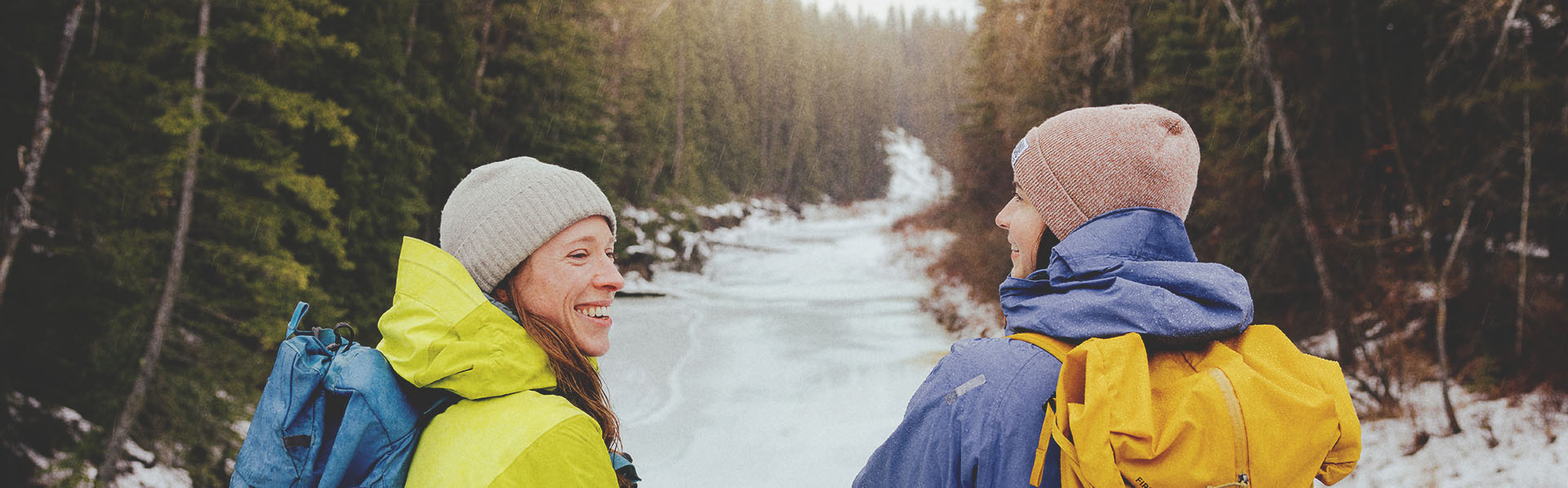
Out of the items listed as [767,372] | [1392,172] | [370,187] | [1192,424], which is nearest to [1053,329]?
[1192,424]

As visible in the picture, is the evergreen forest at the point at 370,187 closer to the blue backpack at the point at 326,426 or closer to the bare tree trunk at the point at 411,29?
the bare tree trunk at the point at 411,29

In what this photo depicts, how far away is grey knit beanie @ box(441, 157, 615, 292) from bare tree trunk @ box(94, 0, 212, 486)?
645cm

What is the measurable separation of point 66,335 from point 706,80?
4038cm

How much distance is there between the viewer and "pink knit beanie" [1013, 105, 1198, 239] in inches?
62.4

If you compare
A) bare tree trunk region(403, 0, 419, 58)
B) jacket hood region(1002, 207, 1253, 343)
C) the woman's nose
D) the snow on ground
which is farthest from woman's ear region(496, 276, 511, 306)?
bare tree trunk region(403, 0, 419, 58)

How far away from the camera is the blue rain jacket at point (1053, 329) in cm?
139

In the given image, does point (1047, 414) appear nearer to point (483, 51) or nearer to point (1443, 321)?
point (1443, 321)

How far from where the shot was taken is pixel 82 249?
639 cm

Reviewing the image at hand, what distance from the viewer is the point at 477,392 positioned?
1.43m

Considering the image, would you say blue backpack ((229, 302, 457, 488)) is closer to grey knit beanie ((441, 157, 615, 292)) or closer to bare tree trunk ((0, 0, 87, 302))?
grey knit beanie ((441, 157, 615, 292))

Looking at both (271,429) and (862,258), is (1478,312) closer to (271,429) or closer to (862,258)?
(271,429)

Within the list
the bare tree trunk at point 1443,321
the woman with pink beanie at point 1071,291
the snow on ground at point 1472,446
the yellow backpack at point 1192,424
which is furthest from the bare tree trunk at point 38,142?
the bare tree trunk at point 1443,321

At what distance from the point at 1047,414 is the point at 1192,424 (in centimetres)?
24

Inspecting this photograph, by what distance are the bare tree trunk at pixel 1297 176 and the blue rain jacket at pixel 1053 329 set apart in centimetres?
781
